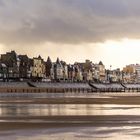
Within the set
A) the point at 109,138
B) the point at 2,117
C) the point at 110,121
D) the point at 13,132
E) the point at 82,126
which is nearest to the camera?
the point at 109,138

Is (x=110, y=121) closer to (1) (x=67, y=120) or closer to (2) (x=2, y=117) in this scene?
(1) (x=67, y=120)

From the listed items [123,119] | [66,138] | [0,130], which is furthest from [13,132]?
[123,119]

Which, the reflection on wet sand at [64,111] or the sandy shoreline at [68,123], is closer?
the sandy shoreline at [68,123]

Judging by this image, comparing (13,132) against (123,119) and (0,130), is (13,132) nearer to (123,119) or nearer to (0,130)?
(0,130)

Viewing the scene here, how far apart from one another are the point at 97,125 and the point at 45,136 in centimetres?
552

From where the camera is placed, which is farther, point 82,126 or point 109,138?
point 82,126

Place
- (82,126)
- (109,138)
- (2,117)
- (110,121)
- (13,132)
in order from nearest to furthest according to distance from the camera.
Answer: (109,138)
(13,132)
(82,126)
(110,121)
(2,117)

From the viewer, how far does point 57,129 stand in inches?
958

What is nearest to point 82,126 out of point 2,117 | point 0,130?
point 0,130

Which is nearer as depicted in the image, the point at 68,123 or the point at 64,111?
the point at 68,123

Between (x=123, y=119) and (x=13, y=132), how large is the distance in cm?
888

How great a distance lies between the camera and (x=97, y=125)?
2639 centimetres

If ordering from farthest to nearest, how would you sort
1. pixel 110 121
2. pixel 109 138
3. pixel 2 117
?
pixel 2 117, pixel 110 121, pixel 109 138

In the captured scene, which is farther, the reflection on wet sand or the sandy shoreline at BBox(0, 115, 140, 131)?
the reflection on wet sand
